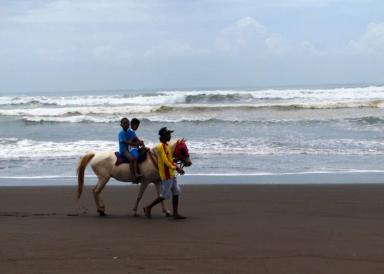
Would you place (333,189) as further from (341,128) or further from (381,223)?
(341,128)

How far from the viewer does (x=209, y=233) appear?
7.21m

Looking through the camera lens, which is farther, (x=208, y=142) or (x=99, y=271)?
(x=208, y=142)

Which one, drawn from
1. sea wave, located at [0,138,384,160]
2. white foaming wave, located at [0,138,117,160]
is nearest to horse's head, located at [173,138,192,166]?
sea wave, located at [0,138,384,160]

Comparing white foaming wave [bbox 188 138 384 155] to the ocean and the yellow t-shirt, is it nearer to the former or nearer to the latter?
the ocean

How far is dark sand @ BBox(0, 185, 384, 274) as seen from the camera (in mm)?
5797

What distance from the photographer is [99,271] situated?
558 centimetres

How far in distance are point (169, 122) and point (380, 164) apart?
54.4ft

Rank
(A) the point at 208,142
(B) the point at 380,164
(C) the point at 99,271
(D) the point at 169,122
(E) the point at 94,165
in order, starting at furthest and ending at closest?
1. (D) the point at 169,122
2. (A) the point at 208,142
3. (B) the point at 380,164
4. (E) the point at 94,165
5. (C) the point at 99,271

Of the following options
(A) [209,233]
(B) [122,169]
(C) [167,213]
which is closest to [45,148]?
(B) [122,169]

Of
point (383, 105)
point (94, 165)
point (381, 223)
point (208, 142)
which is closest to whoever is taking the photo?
point (381, 223)

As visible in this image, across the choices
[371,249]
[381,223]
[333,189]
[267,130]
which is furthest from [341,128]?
[371,249]

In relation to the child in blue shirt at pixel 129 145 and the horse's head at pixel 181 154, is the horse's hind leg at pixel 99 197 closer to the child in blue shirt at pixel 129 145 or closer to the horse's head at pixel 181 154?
the child in blue shirt at pixel 129 145

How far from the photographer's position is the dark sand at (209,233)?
580cm

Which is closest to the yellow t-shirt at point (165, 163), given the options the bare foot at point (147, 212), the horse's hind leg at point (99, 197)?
the bare foot at point (147, 212)
